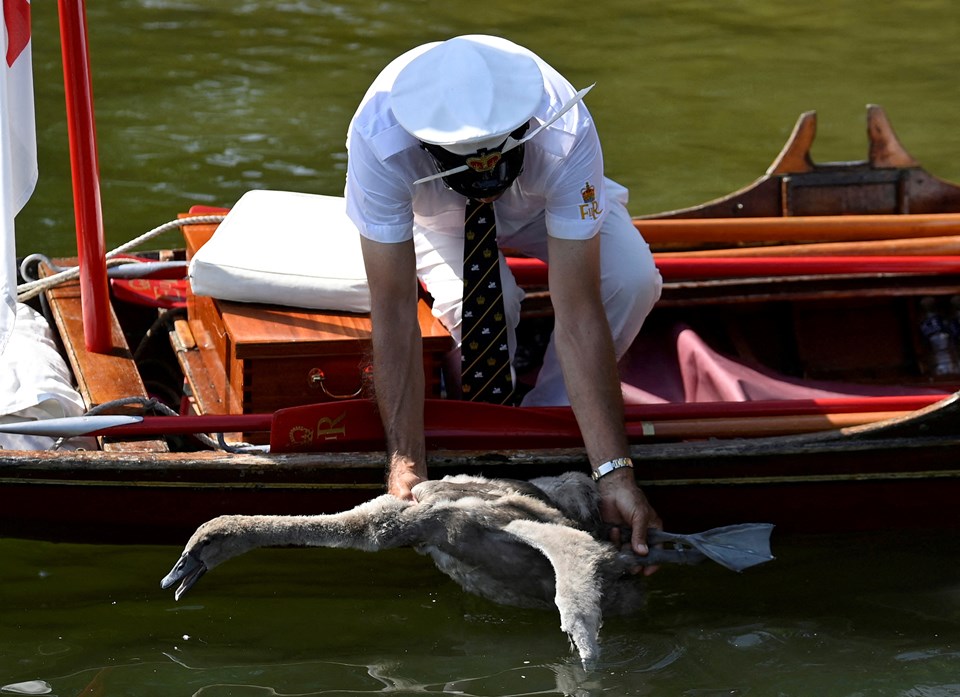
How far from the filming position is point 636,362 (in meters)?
4.39

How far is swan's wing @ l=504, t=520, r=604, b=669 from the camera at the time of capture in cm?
292

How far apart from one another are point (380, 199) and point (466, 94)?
1.11 feet

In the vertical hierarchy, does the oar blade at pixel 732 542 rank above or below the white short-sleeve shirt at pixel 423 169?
below

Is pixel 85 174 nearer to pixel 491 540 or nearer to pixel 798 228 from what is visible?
pixel 491 540

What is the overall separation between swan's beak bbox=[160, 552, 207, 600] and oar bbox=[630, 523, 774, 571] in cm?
101

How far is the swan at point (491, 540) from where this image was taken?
2.98 metres

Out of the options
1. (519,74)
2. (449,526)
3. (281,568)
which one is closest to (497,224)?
(519,74)

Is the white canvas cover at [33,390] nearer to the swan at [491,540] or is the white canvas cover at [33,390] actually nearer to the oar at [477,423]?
the oar at [477,423]

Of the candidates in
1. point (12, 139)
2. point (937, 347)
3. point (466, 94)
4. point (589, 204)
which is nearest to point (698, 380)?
point (937, 347)

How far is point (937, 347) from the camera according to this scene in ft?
14.6

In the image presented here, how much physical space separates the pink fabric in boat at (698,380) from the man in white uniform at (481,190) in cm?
93

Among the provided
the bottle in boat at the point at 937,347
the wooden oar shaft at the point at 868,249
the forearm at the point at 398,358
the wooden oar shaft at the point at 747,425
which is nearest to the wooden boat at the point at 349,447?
the wooden oar shaft at the point at 747,425

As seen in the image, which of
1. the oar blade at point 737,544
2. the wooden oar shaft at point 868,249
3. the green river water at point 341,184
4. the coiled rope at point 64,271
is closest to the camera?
the oar blade at point 737,544

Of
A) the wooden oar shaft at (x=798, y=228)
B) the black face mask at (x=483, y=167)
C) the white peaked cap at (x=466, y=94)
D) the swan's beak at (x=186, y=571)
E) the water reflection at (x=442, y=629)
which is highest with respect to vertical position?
the white peaked cap at (x=466, y=94)
